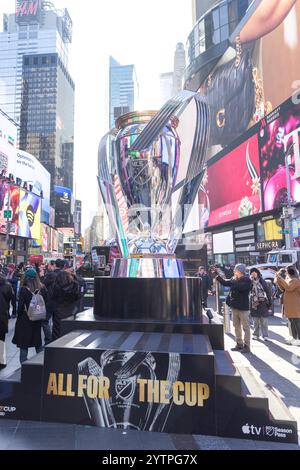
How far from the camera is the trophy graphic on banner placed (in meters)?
3.01

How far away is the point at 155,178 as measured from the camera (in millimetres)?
5098

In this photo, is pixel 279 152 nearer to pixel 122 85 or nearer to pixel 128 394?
pixel 128 394

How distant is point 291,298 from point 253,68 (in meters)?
32.1

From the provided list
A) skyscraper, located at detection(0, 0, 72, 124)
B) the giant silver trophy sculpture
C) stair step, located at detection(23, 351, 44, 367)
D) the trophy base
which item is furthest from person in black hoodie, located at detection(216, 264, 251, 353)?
skyscraper, located at detection(0, 0, 72, 124)

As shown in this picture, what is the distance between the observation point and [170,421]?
2.99 m

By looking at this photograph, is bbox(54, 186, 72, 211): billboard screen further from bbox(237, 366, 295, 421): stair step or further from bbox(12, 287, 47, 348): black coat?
bbox(237, 366, 295, 421): stair step

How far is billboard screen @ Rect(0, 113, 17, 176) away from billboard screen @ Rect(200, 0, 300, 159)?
2751 cm

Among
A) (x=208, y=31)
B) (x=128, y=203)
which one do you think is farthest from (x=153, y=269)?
(x=208, y=31)

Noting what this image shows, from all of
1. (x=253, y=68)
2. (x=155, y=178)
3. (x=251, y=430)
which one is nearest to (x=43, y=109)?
(x=253, y=68)

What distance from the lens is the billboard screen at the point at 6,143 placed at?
Result: 41562mm

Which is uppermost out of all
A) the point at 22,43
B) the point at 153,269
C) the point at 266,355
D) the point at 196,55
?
the point at 22,43

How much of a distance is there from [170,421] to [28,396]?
1.49 meters

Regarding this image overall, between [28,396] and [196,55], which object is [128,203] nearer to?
[28,396]
